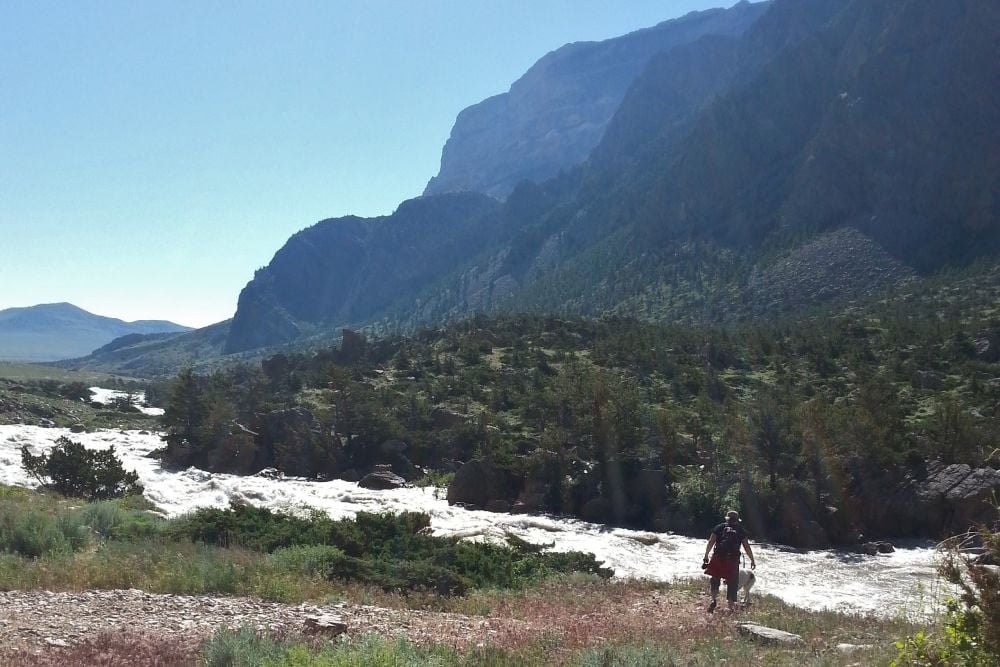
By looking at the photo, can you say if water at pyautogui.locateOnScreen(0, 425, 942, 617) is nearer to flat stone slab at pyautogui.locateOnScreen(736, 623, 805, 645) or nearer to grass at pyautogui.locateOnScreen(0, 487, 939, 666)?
flat stone slab at pyautogui.locateOnScreen(736, 623, 805, 645)

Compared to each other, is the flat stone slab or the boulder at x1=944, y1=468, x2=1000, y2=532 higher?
the boulder at x1=944, y1=468, x2=1000, y2=532

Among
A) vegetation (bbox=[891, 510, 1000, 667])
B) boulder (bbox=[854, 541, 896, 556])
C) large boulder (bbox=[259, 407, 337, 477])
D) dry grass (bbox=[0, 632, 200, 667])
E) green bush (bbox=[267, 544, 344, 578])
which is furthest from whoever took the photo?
large boulder (bbox=[259, 407, 337, 477])

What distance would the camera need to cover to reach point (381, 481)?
34969mm

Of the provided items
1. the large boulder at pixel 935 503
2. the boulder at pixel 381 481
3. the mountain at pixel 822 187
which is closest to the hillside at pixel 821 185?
the mountain at pixel 822 187

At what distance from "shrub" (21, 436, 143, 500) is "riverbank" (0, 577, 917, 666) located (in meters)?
18.7

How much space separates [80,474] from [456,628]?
880 inches

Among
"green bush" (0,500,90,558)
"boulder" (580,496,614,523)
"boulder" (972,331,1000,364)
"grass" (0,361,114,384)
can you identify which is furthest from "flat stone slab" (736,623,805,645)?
"grass" (0,361,114,384)

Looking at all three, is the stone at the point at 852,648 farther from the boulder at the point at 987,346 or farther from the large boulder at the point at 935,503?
the boulder at the point at 987,346

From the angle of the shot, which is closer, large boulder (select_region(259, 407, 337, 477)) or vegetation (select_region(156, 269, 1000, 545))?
vegetation (select_region(156, 269, 1000, 545))

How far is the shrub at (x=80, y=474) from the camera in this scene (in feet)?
88.2

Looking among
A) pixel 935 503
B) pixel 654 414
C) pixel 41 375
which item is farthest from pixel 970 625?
pixel 41 375

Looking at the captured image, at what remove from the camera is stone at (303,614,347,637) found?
9164 millimetres

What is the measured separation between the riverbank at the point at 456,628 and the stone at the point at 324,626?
5.7 inches

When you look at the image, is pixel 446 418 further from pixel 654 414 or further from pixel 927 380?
pixel 927 380
